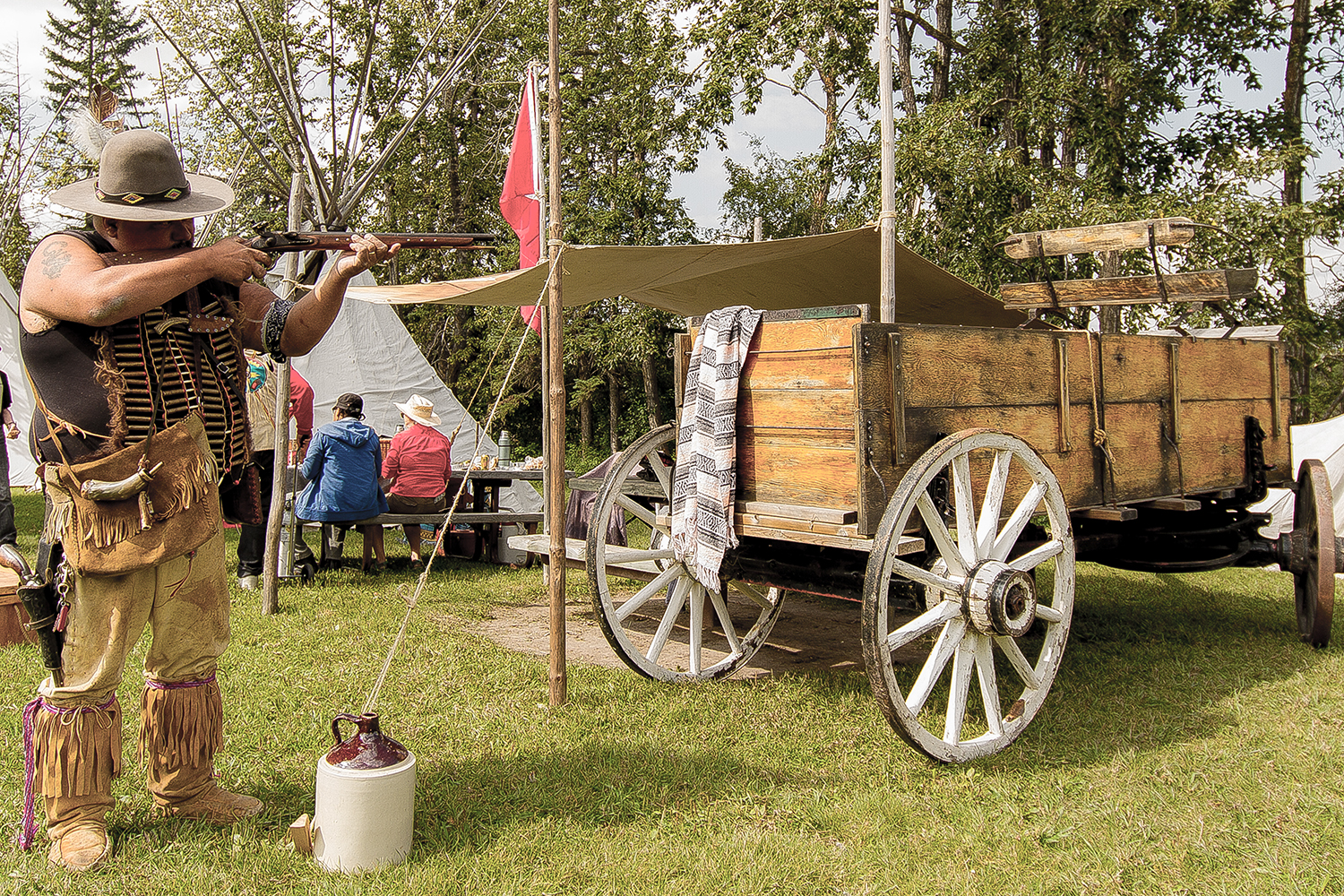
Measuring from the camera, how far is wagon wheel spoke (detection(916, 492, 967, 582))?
3.26m

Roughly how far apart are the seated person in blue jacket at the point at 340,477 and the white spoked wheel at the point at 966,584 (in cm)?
456

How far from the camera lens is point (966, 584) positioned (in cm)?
334

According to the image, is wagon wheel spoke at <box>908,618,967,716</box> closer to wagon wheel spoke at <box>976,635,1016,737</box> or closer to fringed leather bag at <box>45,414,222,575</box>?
wagon wheel spoke at <box>976,635,1016,737</box>

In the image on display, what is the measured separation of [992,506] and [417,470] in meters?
5.21

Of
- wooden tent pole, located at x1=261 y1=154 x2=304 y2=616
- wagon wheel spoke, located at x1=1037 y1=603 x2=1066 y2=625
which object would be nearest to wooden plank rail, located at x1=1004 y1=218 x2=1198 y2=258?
wagon wheel spoke, located at x1=1037 y1=603 x2=1066 y2=625

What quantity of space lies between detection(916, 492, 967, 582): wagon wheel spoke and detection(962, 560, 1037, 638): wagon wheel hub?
6cm

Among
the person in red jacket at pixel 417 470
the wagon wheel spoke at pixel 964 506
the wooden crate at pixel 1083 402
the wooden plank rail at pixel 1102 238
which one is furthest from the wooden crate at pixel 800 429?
the person in red jacket at pixel 417 470

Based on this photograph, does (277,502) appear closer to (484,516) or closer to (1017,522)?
(484,516)

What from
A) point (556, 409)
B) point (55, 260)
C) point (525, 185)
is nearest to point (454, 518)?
point (525, 185)

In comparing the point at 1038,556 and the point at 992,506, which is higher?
the point at 992,506

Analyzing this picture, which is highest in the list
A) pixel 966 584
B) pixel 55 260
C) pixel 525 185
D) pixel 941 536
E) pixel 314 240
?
pixel 525 185

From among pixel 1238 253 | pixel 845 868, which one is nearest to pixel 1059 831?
pixel 845 868

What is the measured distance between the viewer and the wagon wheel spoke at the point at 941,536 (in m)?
3.26

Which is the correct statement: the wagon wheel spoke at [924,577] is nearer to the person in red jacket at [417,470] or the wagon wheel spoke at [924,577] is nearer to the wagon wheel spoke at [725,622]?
the wagon wheel spoke at [725,622]
